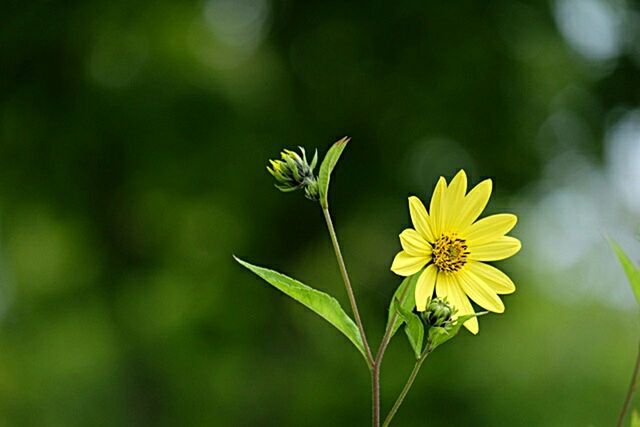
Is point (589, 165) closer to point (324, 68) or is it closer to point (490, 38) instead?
point (490, 38)

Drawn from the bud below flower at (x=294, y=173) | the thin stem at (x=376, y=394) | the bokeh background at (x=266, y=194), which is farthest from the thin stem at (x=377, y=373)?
the bokeh background at (x=266, y=194)

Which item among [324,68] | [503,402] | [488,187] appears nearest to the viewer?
[488,187]

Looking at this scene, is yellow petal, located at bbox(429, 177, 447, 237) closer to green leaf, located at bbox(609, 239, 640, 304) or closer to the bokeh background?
green leaf, located at bbox(609, 239, 640, 304)

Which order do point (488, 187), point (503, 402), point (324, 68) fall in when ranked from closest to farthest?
point (488, 187), point (503, 402), point (324, 68)

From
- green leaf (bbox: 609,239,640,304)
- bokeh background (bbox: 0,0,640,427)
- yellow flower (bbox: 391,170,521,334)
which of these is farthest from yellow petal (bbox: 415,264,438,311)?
bokeh background (bbox: 0,0,640,427)

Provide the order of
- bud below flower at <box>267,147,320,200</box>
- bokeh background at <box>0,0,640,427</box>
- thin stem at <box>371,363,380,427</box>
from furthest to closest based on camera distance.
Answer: bokeh background at <box>0,0,640,427</box>, bud below flower at <box>267,147,320,200</box>, thin stem at <box>371,363,380,427</box>

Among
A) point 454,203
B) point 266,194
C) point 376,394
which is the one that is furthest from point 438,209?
point 266,194

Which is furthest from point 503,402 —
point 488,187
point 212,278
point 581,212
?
point 488,187
